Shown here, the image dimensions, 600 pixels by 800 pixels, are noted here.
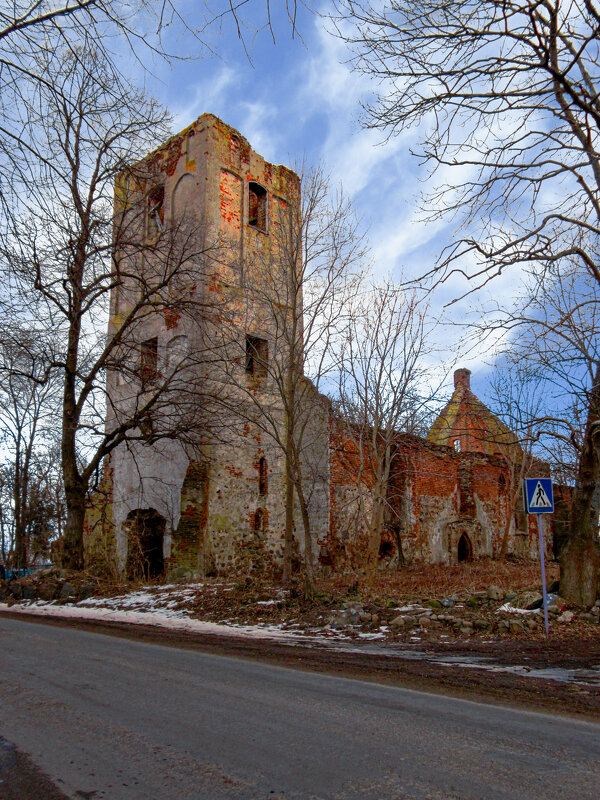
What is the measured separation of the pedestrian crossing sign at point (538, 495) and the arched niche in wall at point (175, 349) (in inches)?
462

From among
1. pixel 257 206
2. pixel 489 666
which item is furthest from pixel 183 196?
pixel 489 666

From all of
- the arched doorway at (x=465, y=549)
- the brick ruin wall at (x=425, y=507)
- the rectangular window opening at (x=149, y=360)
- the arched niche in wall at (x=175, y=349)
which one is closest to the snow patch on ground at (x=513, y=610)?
the brick ruin wall at (x=425, y=507)

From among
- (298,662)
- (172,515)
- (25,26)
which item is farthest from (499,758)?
(172,515)

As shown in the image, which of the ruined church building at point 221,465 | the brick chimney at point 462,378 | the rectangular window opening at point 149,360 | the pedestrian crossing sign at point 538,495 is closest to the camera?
the pedestrian crossing sign at point 538,495

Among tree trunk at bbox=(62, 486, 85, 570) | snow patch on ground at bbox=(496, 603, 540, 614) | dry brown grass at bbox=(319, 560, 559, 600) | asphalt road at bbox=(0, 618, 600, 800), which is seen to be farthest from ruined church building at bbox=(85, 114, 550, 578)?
asphalt road at bbox=(0, 618, 600, 800)

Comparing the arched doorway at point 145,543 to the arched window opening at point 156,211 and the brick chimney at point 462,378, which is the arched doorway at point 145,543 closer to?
the arched window opening at point 156,211

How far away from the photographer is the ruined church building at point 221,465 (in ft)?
62.1

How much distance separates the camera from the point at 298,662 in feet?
24.0

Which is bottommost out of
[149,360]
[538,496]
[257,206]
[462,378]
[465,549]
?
[465,549]

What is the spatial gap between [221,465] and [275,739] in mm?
15760

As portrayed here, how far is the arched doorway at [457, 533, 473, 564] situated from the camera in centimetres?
2852

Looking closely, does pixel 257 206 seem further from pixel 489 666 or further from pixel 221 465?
pixel 489 666

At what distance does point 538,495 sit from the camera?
10.6 meters

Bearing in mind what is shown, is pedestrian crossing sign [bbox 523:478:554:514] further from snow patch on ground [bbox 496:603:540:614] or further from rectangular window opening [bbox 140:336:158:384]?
rectangular window opening [bbox 140:336:158:384]
